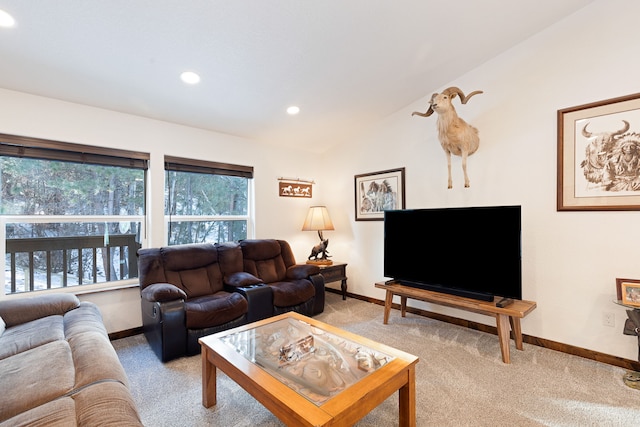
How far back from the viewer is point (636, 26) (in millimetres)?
2260

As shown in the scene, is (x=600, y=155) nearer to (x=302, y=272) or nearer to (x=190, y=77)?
(x=302, y=272)

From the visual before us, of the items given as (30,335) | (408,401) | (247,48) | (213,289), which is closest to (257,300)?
(213,289)

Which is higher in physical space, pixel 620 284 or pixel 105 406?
pixel 620 284

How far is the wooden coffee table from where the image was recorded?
1.29 metres

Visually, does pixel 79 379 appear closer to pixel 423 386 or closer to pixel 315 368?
pixel 315 368

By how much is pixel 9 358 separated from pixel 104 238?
5.51 ft

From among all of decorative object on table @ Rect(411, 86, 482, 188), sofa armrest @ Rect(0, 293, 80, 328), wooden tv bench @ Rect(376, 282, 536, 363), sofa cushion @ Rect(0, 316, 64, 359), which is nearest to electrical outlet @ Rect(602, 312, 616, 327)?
wooden tv bench @ Rect(376, 282, 536, 363)

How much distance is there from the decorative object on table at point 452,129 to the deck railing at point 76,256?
11.2 ft

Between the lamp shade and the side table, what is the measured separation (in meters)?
0.59

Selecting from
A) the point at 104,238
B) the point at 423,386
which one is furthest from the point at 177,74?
the point at 423,386

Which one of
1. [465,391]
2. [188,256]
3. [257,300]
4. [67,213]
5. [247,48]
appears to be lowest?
[465,391]

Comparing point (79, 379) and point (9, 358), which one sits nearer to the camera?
point (79, 379)

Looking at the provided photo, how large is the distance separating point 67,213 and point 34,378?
201cm

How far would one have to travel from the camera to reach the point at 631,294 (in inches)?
84.0
